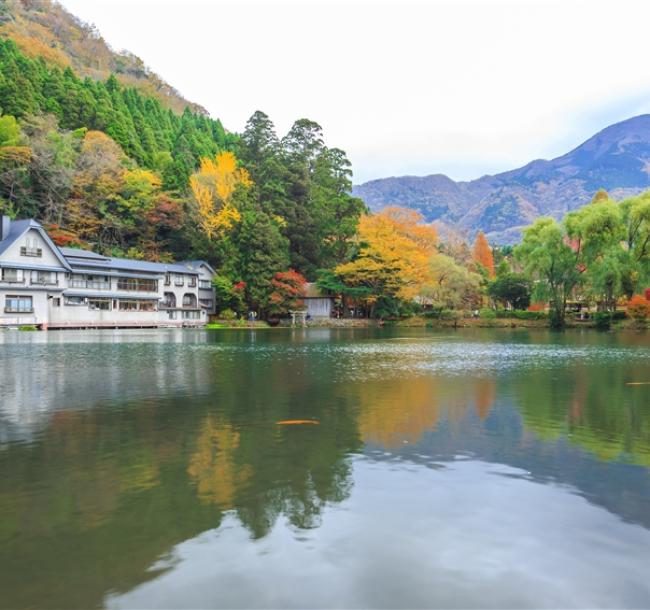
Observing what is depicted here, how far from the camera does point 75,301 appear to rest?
46.5 metres

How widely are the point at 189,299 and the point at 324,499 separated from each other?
172 ft

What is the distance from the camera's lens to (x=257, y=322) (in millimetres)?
54531

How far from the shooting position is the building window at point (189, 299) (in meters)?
55.7

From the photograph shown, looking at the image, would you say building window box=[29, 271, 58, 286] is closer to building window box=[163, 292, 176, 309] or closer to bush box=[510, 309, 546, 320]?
building window box=[163, 292, 176, 309]

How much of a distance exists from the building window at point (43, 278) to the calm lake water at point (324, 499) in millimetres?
34512

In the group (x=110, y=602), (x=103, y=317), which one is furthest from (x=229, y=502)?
(x=103, y=317)

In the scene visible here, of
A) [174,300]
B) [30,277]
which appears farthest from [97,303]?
[174,300]

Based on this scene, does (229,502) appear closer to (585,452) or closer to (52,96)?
(585,452)

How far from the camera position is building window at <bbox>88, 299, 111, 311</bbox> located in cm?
4796

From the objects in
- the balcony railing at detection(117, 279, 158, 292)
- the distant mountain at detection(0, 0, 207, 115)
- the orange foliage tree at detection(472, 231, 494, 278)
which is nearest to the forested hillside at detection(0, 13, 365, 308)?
the balcony railing at detection(117, 279, 158, 292)

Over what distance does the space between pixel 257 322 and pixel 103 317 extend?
569 inches

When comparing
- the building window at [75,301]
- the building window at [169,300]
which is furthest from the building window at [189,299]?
the building window at [75,301]

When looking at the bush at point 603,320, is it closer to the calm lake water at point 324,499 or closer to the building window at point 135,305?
the calm lake water at point 324,499

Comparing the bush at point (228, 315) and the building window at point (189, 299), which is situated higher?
the building window at point (189, 299)
